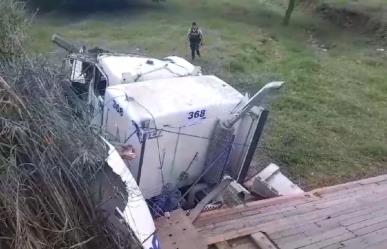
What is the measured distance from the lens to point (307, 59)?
16.2 metres

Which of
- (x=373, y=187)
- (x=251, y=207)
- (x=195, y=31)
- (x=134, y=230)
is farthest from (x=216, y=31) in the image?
(x=134, y=230)

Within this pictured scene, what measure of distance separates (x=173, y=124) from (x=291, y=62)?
1001 cm

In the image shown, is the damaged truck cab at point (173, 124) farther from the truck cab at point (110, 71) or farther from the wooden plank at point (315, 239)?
the wooden plank at point (315, 239)

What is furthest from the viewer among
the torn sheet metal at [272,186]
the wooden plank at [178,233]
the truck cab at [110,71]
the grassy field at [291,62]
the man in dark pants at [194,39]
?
the man in dark pants at [194,39]

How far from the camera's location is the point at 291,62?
15.9m

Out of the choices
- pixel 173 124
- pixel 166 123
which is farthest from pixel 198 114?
pixel 166 123

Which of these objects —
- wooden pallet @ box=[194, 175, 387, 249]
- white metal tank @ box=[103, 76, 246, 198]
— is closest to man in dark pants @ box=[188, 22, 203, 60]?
white metal tank @ box=[103, 76, 246, 198]

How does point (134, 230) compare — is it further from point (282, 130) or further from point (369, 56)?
point (369, 56)

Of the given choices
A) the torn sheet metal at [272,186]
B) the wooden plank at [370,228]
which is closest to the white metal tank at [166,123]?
the torn sheet metal at [272,186]

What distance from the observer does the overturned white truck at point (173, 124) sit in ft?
21.2

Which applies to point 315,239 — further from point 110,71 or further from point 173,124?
point 110,71

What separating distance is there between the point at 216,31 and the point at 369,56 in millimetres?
5149

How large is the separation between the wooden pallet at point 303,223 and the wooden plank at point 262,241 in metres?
0.01

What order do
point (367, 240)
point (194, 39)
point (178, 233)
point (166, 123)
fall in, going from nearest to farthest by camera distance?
point (178, 233), point (367, 240), point (166, 123), point (194, 39)
